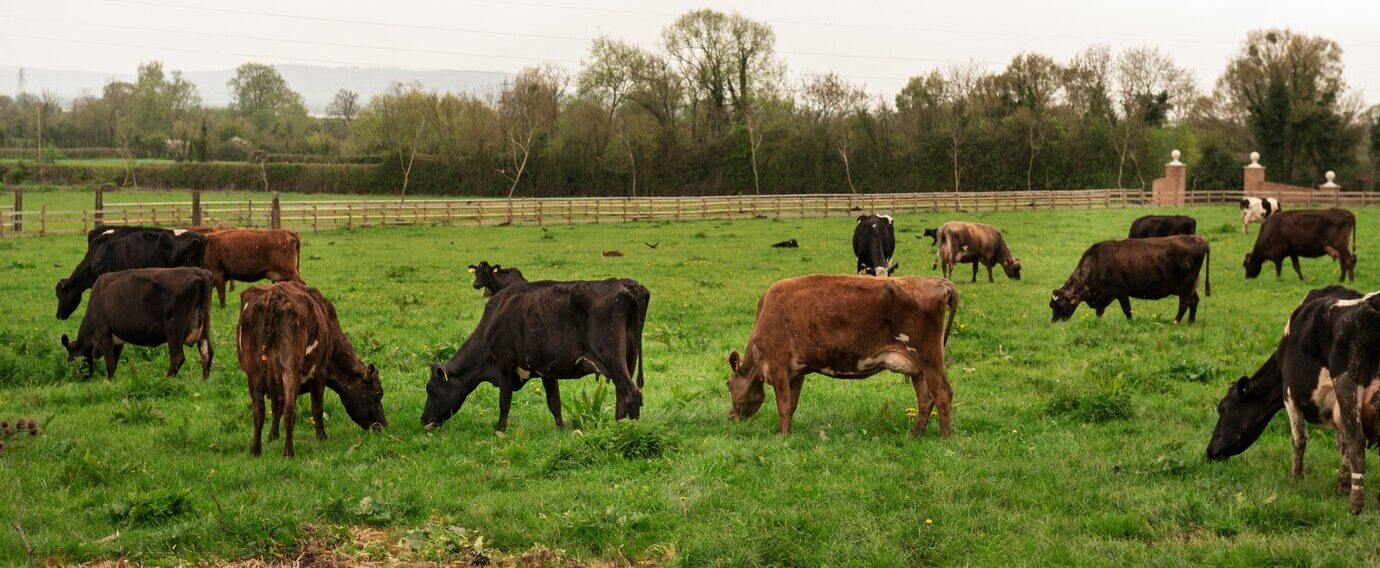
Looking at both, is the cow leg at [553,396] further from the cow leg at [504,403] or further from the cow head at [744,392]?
the cow head at [744,392]

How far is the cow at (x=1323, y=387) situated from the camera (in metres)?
6.80

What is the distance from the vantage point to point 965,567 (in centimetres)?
607

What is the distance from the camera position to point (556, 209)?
45.0 metres

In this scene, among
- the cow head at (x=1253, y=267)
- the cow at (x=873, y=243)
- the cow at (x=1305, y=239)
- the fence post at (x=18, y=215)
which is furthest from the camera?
the fence post at (x=18, y=215)

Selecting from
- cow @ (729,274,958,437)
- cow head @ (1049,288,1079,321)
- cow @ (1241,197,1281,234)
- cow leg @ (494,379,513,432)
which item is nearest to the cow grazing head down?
cow leg @ (494,379,513,432)

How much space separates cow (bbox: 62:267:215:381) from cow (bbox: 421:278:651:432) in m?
3.71

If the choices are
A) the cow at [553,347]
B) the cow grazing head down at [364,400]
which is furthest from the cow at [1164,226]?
the cow grazing head down at [364,400]

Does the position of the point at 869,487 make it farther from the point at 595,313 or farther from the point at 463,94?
the point at 463,94

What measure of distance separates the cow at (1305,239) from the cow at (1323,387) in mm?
14396

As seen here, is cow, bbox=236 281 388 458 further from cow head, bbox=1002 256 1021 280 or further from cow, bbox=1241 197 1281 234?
cow, bbox=1241 197 1281 234

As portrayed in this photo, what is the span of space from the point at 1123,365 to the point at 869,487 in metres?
5.81

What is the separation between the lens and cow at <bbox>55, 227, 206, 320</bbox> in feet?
56.9

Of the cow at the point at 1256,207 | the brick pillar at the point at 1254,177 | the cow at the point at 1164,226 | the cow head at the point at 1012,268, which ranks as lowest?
the cow head at the point at 1012,268

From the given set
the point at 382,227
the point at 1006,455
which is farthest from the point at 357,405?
the point at 382,227
